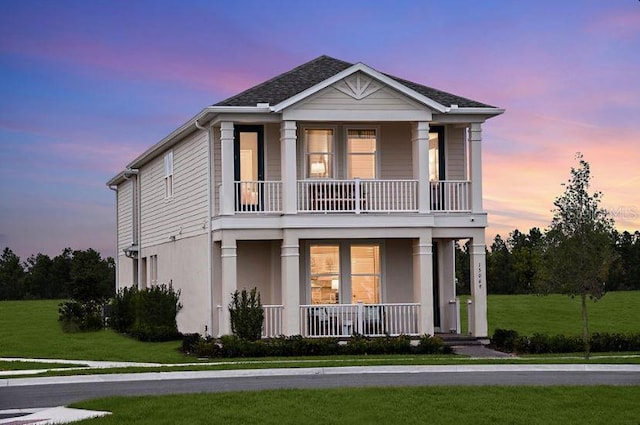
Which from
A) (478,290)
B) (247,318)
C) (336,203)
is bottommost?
(247,318)

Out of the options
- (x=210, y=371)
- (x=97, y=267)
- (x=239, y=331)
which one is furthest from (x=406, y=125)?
(x=97, y=267)

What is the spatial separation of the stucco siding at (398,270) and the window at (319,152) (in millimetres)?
3044

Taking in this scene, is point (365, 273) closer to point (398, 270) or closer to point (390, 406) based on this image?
point (398, 270)

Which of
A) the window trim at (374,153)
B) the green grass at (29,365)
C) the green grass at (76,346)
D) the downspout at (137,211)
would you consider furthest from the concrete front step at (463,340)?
the downspout at (137,211)

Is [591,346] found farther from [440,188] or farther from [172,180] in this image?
[172,180]

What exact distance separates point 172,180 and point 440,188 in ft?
35.0

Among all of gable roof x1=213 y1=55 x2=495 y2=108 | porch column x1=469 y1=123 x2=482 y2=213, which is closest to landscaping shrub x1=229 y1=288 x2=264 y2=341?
gable roof x1=213 y1=55 x2=495 y2=108

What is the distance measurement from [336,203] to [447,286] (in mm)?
5082

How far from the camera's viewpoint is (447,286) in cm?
3231

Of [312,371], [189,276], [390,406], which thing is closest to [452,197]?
[189,276]

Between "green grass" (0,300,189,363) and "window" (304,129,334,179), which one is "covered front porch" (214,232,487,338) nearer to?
"window" (304,129,334,179)

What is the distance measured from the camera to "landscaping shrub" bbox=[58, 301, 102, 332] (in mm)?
38062

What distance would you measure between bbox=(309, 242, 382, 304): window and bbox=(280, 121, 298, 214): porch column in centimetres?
255

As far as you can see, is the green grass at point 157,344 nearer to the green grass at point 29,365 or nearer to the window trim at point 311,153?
the green grass at point 29,365
